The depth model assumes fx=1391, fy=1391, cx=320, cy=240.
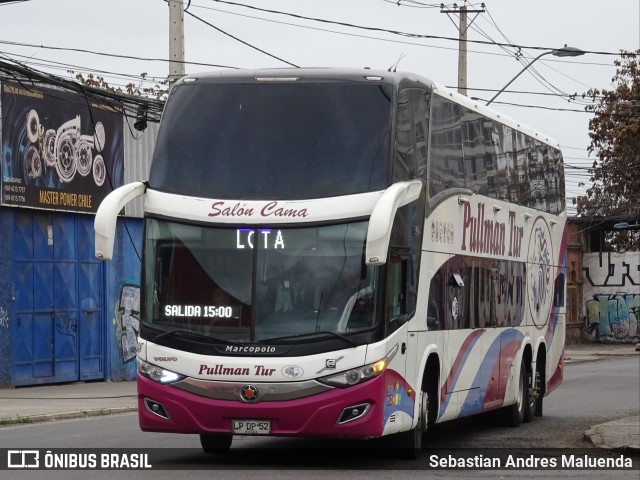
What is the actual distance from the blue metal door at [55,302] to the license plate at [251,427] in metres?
15.3

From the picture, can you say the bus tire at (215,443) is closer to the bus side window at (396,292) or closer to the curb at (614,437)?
the bus side window at (396,292)

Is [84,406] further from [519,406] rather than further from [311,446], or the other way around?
[311,446]

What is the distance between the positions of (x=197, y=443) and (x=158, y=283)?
134 inches

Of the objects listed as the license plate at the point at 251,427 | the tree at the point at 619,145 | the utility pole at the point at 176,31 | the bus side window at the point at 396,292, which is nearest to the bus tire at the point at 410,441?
the bus side window at the point at 396,292

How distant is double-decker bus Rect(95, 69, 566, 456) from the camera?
499 inches

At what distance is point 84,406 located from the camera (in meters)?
22.7

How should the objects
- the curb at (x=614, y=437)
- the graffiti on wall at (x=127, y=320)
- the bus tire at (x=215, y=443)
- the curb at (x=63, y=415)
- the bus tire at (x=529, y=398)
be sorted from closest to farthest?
the bus tire at (x=215, y=443), the curb at (x=614, y=437), the curb at (x=63, y=415), the bus tire at (x=529, y=398), the graffiti on wall at (x=127, y=320)

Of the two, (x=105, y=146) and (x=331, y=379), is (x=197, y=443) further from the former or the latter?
(x=105, y=146)

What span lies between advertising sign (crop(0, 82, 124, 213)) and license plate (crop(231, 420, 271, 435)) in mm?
14935

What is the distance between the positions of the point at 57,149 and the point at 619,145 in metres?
39.0

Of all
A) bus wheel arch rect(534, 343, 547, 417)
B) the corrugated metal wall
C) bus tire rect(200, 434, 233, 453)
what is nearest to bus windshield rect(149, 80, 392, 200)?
bus tire rect(200, 434, 233, 453)

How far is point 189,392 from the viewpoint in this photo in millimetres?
12859

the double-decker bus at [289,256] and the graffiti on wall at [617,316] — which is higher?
the double-decker bus at [289,256]

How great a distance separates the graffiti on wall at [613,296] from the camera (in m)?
67.6
